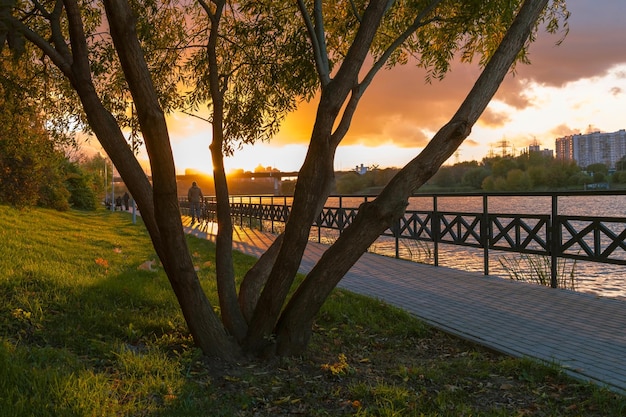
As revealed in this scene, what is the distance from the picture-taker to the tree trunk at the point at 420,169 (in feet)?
12.3

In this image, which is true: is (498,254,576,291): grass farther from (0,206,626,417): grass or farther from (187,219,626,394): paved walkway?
(0,206,626,417): grass

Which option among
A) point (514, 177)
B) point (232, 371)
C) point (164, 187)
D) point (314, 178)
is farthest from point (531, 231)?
point (514, 177)

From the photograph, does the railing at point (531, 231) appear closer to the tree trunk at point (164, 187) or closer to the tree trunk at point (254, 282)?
the tree trunk at point (254, 282)

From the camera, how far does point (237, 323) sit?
443 centimetres

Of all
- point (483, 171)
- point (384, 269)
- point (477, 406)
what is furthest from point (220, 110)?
point (483, 171)

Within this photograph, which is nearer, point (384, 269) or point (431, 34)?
point (431, 34)

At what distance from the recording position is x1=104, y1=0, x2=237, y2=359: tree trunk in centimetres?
363

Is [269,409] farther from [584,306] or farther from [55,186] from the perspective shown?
[55,186]

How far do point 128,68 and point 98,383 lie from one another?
208 cm

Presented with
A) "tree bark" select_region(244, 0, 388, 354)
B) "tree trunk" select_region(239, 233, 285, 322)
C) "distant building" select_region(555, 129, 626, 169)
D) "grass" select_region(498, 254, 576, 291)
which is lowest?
"grass" select_region(498, 254, 576, 291)

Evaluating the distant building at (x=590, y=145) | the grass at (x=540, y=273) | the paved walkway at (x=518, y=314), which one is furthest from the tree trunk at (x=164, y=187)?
the distant building at (x=590, y=145)

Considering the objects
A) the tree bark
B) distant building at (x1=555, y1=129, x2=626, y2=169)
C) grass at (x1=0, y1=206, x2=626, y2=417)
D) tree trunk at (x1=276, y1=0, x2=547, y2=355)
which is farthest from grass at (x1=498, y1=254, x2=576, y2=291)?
distant building at (x1=555, y1=129, x2=626, y2=169)

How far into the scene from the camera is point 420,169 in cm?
376

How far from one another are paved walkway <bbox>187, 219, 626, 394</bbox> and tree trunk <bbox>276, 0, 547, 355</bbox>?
1.73 meters
